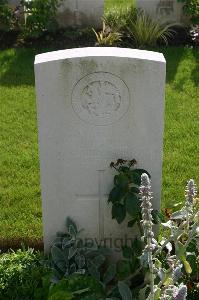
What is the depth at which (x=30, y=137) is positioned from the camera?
20.0ft

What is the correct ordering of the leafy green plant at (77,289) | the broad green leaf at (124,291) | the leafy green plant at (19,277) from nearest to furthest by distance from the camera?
the leafy green plant at (77,289), the broad green leaf at (124,291), the leafy green plant at (19,277)

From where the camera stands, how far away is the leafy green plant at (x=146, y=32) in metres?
8.19

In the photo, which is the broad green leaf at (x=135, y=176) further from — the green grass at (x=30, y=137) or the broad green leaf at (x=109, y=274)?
the green grass at (x=30, y=137)

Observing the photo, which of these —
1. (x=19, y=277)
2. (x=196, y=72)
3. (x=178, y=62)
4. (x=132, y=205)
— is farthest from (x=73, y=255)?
(x=178, y=62)

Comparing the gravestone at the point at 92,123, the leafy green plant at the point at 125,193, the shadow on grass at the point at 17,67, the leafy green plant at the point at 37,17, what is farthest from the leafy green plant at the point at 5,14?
the leafy green plant at the point at 125,193

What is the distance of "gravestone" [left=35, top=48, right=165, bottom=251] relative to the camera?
11.6ft

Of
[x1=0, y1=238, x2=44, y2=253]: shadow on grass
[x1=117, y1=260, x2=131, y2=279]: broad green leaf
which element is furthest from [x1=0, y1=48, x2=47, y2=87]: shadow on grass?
[x1=117, y1=260, x2=131, y2=279]: broad green leaf

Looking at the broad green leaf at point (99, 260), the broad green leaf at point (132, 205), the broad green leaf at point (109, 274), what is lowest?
the broad green leaf at point (109, 274)

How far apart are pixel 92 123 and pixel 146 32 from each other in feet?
15.7

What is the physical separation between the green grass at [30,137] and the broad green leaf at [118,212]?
728 mm

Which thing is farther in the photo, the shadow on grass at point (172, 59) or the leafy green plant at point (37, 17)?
the leafy green plant at point (37, 17)

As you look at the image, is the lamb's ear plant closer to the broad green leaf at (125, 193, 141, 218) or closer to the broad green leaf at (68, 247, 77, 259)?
the broad green leaf at (125, 193, 141, 218)

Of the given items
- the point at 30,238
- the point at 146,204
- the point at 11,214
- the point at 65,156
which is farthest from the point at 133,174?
the point at 11,214

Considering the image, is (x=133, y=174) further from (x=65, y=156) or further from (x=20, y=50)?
(x=20, y=50)
